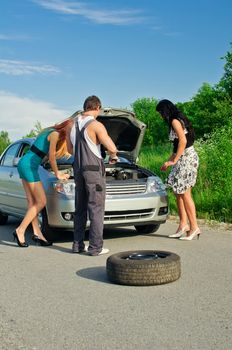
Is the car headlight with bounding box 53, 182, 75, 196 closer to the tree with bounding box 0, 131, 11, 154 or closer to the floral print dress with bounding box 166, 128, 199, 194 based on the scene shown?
the floral print dress with bounding box 166, 128, 199, 194

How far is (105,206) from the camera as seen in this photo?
8203 mm

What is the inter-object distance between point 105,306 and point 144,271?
788 mm

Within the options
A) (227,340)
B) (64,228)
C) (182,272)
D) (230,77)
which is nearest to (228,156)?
(64,228)

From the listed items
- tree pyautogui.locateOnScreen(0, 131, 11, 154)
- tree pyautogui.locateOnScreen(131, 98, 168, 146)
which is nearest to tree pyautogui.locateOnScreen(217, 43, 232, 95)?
tree pyautogui.locateOnScreen(131, 98, 168, 146)

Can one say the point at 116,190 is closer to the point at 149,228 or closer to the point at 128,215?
the point at 128,215

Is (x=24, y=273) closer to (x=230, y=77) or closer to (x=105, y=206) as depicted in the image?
(x=105, y=206)

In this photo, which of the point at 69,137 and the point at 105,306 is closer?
the point at 105,306

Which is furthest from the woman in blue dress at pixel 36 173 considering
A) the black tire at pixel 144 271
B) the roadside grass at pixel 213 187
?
the roadside grass at pixel 213 187

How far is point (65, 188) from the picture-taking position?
822cm

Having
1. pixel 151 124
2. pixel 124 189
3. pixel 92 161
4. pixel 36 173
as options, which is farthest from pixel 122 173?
pixel 151 124

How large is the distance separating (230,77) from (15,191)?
4470cm

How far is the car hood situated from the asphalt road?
8.22 ft

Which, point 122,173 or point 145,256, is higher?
point 122,173

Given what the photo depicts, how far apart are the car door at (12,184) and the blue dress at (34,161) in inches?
38.5
